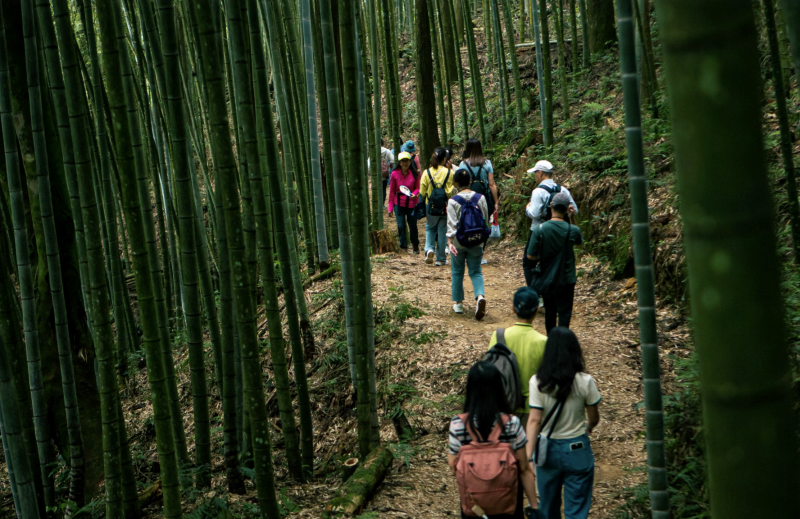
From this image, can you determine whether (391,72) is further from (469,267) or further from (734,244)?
(734,244)

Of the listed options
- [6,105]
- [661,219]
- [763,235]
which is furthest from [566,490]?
[661,219]

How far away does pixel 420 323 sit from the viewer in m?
5.73

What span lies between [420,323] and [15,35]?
3.74 m

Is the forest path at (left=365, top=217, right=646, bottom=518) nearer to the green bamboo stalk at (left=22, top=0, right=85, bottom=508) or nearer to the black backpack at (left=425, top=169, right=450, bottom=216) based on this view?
the black backpack at (left=425, top=169, right=450, bottom=216)

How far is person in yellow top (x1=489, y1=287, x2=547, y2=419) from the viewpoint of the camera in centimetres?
298

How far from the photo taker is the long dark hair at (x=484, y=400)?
7.72ft

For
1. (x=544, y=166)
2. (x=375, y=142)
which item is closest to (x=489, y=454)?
(x=544, y=166)

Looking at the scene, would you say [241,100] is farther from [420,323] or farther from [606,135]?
[606,135]

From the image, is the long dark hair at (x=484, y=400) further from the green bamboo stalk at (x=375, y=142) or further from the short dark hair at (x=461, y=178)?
the green bamboo stalk at (x=375, y=142)

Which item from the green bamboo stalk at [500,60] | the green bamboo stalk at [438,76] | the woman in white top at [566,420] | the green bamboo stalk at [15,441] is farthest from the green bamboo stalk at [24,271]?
the green bamboo stalk at [500,60]

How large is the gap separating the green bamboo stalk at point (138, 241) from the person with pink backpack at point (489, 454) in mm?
1210

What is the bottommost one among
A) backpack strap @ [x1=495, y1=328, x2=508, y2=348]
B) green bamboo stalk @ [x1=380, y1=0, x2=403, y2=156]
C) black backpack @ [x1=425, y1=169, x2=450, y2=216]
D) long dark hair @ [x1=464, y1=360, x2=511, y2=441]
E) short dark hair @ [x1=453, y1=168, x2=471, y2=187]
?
long dark hair @ [x1=464, y1=360, x2=511, y2=441]

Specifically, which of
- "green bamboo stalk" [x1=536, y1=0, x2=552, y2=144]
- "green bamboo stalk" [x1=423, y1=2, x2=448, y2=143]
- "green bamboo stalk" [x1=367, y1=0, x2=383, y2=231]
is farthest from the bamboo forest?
"green bamboo stalk" [x1=423, y1=2, x2=448, y2=143]

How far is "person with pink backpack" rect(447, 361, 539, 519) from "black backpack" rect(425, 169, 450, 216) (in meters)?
4.53
